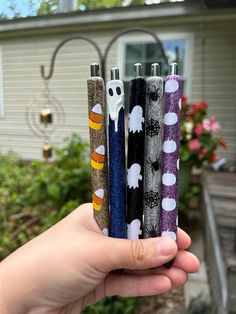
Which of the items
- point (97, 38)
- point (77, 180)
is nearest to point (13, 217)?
point (77, 180)

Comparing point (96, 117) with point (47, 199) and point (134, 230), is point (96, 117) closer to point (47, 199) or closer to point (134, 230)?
point (134, 230)

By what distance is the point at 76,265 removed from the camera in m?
0.79

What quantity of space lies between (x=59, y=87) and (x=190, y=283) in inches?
150

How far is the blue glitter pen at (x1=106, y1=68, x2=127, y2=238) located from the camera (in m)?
0.70

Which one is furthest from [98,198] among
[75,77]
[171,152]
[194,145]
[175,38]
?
[75,77]

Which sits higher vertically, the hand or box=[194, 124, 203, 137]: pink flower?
box=[194, 124, 203, 137]: pink flower

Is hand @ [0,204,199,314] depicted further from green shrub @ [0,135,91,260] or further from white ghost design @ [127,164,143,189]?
green shrub @ [0,135,91,260]

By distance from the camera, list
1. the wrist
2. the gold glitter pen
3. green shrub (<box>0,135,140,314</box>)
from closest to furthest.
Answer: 1. the gold glitter pen
2. the wrist
3. green shrub (<box>0,135,140,314</box>)

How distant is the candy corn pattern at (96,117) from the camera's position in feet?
2.27

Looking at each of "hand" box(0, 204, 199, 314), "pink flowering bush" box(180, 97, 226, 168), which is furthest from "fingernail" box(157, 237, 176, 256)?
"pink flowering bush" box(180, 97, 226, 168)

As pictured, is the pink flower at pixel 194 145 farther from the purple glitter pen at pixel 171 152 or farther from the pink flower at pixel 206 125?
the purple glitter pen at pixel 171 152

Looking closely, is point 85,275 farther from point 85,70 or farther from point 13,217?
point 85,70

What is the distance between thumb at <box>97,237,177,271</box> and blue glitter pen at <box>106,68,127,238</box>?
3cm

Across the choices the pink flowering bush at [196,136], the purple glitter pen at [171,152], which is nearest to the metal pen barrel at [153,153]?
the purple glitter pen at [171,152]
